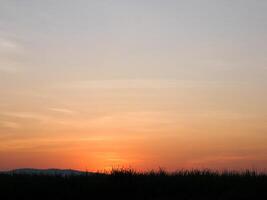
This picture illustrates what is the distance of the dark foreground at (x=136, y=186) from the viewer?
20.1m

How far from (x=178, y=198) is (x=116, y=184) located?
113 inches

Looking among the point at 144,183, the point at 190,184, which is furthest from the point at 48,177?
the point at 190,184

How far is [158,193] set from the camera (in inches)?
812

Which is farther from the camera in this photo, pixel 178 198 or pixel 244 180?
pixel 244 180

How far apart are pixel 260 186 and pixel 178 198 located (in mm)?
2922

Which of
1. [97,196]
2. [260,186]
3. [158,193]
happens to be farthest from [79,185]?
[260,186]

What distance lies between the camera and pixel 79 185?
70.9 ft

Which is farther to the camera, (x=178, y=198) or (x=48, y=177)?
(x=48, y=177)

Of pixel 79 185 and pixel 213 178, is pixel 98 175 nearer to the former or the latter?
pixel 79 185

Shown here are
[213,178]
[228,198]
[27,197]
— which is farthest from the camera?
[213,178]

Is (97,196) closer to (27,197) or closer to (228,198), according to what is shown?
(27,197)

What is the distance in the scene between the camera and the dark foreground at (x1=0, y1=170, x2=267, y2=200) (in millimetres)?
20059

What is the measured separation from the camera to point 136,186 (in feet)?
70.6

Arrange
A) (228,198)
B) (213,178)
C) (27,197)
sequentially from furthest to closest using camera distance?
1. (213,178)
2. (27,197)
3. (228,198)
